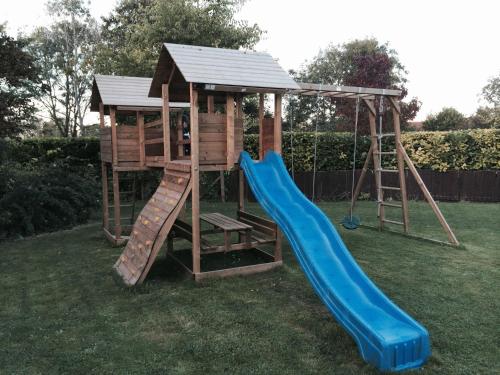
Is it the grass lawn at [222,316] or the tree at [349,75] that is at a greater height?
the tree at [349,75]

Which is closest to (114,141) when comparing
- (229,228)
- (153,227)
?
(153,227)

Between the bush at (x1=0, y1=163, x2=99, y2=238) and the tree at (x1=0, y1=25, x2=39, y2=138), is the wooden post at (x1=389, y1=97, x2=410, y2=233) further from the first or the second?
the tree at (x1=0, y1=25, x2=39, y2=138)

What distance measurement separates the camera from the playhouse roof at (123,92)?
8.25 meters

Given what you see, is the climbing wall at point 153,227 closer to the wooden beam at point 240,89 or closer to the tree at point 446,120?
the wooden beam at point 240,89

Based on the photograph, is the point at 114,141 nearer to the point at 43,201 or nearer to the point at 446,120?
the point at 43,201

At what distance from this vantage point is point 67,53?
2809cm

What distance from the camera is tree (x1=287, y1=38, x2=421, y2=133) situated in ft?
76.9

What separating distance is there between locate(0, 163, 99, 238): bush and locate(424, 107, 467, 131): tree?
24847 millimetres

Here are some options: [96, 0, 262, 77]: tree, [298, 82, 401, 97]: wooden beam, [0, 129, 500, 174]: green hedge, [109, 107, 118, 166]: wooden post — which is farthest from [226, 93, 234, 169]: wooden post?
[96, 0, 262, 77]: tree

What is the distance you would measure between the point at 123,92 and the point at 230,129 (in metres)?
3.39

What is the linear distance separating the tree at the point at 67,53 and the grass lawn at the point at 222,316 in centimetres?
2253

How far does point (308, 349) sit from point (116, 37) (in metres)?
26.4

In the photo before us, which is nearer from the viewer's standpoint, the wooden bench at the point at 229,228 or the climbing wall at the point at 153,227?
the climbing wall at the point at 153,227

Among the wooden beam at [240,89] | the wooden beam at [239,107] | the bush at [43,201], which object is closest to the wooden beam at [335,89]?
the wooden beam at [240,89]
